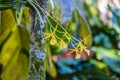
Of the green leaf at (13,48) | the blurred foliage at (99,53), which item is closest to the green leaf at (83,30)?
the blurred foliage at (99,53)

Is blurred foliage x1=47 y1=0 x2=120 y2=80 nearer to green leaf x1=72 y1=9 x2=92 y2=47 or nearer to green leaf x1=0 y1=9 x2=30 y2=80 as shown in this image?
green leaf x1=72 y1=9 x2=92 y2=47

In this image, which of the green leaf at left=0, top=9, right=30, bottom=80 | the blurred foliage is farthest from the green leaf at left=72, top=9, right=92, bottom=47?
the green leaf at left=0, top=9, right=30, bottom=80

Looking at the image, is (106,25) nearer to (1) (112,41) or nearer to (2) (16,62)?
(1) (112,41)

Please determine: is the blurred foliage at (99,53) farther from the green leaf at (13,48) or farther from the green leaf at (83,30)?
the green leaf at (13,48)

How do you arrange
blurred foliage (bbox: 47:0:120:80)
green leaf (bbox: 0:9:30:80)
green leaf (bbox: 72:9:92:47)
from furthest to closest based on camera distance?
1. blurred foliage (bbox: 47:0:120:80)
2. green leaf (bbox: 72:9:92:47)
3. green leaf (bbox: 0:9:30:80)

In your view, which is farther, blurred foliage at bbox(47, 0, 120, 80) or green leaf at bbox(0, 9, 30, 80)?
blurred foliage at bbox(47, 0, 120, 80)

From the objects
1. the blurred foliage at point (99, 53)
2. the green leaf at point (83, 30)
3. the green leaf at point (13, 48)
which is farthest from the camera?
the blurred foliage at point (99, 53)

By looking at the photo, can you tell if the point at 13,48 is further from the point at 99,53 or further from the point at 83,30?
the point at 99,53

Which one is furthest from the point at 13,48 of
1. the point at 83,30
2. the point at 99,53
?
the point at 99,53

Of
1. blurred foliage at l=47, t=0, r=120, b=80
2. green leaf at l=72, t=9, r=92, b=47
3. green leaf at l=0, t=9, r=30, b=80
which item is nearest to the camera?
green leaf at l=0, t=9, r=30, b=80
